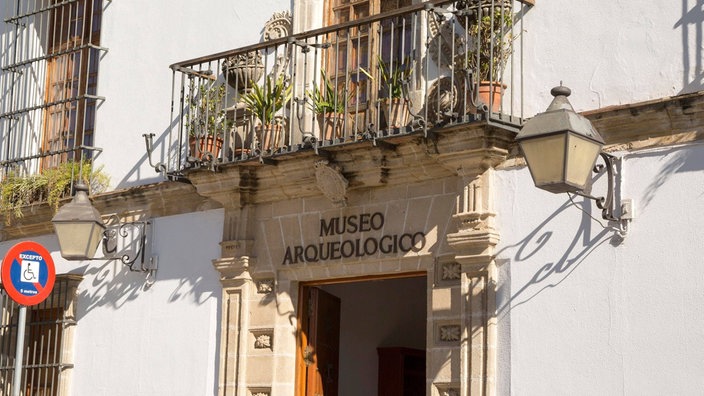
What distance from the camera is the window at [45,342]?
11.8 m

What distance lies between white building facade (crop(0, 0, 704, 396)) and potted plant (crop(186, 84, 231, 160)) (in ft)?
0.10

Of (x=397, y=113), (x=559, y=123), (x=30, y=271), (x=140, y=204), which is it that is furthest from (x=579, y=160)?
(x=140, y=204)

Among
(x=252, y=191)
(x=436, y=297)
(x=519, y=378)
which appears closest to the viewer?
(x=519, y=378)

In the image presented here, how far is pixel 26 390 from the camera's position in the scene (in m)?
12.2

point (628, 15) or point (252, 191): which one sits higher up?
point (628, 15)

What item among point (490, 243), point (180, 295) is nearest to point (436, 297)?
point (490, 243)

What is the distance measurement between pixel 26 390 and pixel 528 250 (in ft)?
18.0

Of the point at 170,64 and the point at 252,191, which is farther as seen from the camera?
the point at 170,64

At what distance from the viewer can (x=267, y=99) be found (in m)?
10.2

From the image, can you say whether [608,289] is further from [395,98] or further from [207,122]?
[207,122]

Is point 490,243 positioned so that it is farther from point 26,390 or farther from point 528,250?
point 26,390

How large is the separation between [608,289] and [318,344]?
2.83 metres

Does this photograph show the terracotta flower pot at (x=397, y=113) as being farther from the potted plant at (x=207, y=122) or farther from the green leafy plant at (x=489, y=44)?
the potted plant at (x=207, y=122)

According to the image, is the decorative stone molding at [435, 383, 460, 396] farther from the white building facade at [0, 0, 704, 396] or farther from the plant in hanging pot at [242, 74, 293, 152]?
the plant in hanging pot at [242, 74, 293, 152]
